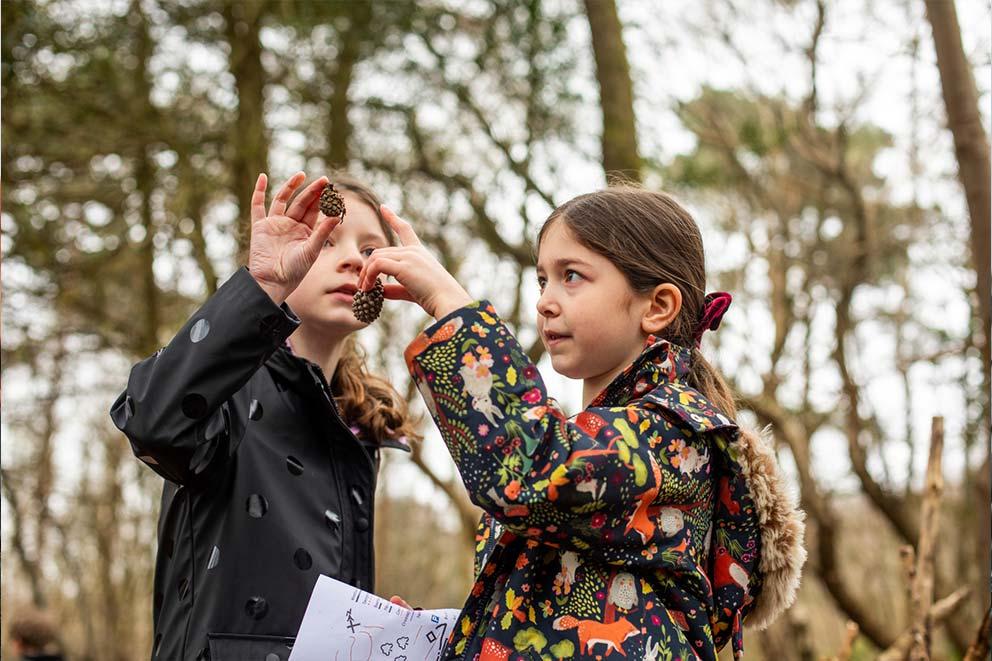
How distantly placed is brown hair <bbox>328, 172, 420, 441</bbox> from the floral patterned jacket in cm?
69

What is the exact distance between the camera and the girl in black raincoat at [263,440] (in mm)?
1771

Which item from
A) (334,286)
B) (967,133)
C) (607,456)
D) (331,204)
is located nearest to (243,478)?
(334,286)

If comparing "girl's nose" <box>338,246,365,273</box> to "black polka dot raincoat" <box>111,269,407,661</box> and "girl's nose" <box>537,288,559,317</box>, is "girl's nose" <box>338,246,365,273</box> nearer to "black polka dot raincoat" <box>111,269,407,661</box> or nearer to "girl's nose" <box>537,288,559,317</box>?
"black polka dot raincoat" <box>111,269,407,661</box>

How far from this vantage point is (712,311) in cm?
188

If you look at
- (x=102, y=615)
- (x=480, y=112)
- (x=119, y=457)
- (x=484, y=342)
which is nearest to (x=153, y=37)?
(x=480, y=112)

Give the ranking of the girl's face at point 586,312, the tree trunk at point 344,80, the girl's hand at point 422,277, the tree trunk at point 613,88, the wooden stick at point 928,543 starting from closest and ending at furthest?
the girl's hand at point 422,277 < the girl's face at point 586,312 < the wooden stick at point 928,543 < the tree trunk at point 613,88 < the tree trunk at point 344,80

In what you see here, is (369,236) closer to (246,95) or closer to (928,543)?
(928,543)

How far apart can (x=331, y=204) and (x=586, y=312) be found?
0.49 metres

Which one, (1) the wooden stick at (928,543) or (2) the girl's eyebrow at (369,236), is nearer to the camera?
(2) the girl's eyebrow at (369,236)

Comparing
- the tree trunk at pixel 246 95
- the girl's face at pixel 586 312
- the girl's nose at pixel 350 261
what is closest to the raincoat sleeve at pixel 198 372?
the girl's nose at pixel 350 261

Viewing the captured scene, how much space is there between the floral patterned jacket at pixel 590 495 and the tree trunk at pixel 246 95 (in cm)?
493

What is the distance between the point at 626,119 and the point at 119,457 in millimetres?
9723

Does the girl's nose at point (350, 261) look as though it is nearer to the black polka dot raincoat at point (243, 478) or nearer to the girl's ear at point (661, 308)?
the black polka dot raincoat at point (243, 478)

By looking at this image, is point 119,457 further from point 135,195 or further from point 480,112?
point 480,112
